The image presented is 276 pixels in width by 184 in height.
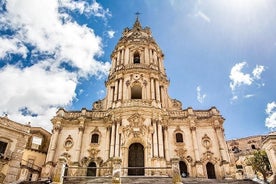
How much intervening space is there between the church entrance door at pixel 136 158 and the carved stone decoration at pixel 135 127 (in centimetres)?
148

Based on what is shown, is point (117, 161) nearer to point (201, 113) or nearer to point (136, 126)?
point (136, 126)

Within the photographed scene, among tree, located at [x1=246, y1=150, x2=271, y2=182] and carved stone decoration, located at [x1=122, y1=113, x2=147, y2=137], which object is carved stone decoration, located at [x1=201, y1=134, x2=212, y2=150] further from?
carved stone decoration, located at [x1=122, y1=113, x2=147, y2=137]

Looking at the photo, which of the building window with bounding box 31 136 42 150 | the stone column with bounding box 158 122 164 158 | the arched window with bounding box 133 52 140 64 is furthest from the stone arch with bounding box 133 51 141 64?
the building window with bounding box 31 136 42 150

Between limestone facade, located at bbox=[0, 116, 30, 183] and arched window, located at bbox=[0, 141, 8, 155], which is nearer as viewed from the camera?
limestone facade, located at bbox=[0, 116, 30, 183]

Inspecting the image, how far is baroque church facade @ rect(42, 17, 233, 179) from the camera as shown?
78.9ft

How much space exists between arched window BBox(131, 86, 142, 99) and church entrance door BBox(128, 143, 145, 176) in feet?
24.6

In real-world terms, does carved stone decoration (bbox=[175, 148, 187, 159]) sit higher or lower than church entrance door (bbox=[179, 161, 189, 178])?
higher

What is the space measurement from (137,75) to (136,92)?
7.74ft

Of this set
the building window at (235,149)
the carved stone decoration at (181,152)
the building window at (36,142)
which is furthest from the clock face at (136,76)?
the building window at (235,149)

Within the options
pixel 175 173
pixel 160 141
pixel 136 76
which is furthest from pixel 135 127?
pixel 175 173

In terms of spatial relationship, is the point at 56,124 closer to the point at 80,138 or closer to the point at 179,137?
the point at 80,138

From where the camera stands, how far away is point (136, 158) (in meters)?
24.4

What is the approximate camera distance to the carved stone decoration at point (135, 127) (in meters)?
24.7

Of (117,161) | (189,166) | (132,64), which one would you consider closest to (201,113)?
(189,166)
